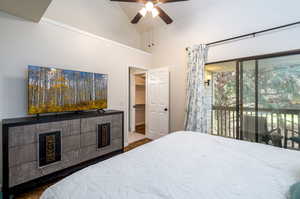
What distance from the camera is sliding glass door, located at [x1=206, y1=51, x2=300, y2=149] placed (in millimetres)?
2206

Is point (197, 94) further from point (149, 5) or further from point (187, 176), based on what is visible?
point (187, 176)

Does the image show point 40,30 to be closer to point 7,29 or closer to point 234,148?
point 7,29

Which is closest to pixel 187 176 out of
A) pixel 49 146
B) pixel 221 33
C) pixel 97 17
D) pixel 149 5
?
pixel 49 146

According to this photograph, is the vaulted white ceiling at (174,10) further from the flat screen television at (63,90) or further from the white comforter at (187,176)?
A: the white comforter at (187,176)

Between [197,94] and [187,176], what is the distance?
2.35 metres

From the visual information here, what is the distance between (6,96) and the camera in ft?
6.52

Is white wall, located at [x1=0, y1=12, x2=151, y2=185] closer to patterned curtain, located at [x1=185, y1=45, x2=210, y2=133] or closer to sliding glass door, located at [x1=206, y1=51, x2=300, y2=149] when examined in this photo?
patterned curtain, located at [x1=185, y1=45, x2=210, y2=133]

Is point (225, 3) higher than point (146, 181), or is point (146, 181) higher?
point (225, 3)

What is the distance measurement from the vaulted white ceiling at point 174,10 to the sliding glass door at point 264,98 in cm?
144

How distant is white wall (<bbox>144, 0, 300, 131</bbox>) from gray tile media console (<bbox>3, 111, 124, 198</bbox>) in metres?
2.00

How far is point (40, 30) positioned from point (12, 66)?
71cm

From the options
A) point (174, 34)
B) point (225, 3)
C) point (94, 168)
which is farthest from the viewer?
point (174, 34)

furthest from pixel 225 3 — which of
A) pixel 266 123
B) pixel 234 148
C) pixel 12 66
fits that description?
pixel 12 66

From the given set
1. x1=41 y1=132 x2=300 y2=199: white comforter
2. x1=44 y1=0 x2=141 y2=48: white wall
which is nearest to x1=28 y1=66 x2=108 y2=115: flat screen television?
x1=44 y1=0 x2=141 y2=48: white wall
